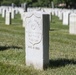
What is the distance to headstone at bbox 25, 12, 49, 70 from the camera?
926cm

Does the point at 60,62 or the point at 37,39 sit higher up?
the point at 37,39

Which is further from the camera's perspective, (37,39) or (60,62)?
(60,62)

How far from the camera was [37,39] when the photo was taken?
941 cm

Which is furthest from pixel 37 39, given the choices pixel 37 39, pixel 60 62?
pixel 60 62

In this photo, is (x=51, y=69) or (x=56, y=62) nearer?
(x=51, y=69)

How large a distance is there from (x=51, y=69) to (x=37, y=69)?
38 cm

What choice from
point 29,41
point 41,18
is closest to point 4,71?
point 29,41

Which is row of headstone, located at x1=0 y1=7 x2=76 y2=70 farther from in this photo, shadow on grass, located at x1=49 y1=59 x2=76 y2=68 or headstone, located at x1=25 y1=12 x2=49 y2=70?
shadow on grass, located at x1=49 y1=59 x2=76 y2=68

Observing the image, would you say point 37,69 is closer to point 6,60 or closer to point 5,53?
point 6,60

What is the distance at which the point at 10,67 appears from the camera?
969 cm

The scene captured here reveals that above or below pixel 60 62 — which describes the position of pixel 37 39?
above

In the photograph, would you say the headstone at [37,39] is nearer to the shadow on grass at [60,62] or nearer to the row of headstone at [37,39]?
the row of headstone at [37,39]

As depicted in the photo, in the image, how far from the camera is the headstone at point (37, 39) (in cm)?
926

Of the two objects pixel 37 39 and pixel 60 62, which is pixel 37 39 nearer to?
pixel 37 39
